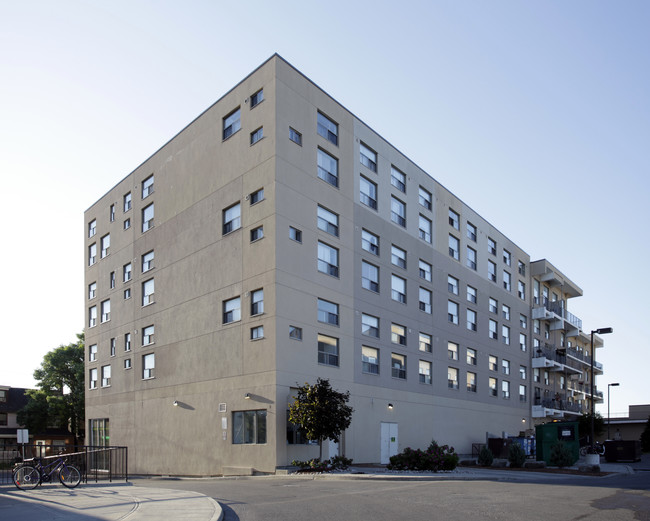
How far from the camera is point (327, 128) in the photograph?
34625 millimetres

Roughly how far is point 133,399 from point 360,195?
61.9 feet

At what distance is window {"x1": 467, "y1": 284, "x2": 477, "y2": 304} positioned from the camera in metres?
47.9

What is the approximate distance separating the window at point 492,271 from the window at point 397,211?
1494 centimetres

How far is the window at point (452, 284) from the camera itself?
45.0 metres

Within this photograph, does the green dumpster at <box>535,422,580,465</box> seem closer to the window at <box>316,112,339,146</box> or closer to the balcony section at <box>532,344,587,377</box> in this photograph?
the window at <box>316,112,339,146</box>

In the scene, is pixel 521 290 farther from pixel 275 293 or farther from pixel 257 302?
pixel 275 293

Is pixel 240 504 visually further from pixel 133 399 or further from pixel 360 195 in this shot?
pixel 133 399

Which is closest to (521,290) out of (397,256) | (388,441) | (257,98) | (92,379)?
(397,256)

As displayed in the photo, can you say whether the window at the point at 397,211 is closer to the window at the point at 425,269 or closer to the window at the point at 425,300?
the window at the point at 425,269

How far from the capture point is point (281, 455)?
2806 centimetres

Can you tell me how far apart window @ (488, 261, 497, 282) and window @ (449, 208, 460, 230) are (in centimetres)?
671

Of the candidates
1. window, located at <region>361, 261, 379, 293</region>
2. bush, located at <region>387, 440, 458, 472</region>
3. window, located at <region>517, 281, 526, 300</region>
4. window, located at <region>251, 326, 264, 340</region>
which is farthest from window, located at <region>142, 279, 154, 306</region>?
window, located at <region>517, 281, 526, 300</region>

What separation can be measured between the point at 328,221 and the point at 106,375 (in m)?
20.9

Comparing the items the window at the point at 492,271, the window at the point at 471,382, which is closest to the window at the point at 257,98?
the window at the point at 471,382
